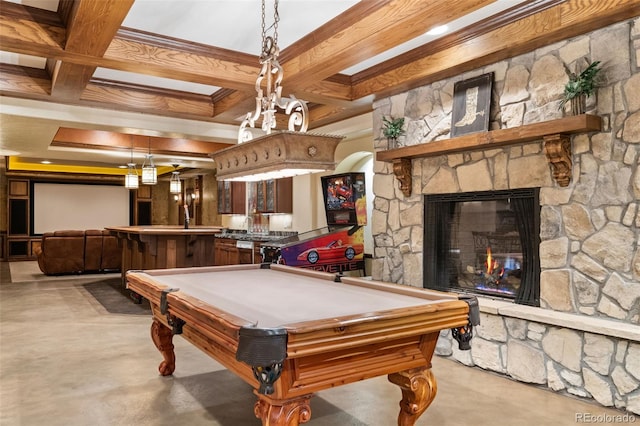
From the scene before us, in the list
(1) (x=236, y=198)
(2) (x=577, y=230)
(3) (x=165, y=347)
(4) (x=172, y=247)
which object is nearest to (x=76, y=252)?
(1) (x=236, y=198)

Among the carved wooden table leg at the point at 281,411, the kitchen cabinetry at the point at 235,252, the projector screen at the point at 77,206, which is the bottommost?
the carved wooden table leg at the point at 281,411

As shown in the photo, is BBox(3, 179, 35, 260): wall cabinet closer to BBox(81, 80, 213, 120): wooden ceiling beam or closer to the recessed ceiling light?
BBox(81, 80, 213, 120): wooden ceiling beam

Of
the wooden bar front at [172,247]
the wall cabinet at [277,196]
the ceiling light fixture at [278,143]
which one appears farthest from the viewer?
the wall cabinet at [277,196]

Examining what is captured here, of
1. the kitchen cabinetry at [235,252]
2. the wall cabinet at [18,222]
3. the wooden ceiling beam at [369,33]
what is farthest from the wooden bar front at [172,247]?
the wall cabinet at [18,222]

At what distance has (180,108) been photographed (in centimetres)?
563

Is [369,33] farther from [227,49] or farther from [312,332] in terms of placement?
[312,332]

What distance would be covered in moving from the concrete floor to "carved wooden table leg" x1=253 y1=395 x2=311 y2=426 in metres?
0.95

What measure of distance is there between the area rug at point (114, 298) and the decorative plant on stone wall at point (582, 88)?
519 centimetres

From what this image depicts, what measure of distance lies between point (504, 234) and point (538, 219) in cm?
47

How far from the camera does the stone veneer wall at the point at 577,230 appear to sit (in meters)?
2.97

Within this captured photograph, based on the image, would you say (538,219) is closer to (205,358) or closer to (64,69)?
(205,358)

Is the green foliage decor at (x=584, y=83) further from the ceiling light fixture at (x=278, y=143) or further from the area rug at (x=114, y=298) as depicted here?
the area rug at (x=114, y=298)

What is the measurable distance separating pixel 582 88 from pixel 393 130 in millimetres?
1871

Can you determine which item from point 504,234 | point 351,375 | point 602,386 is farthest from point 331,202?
point 351,375
